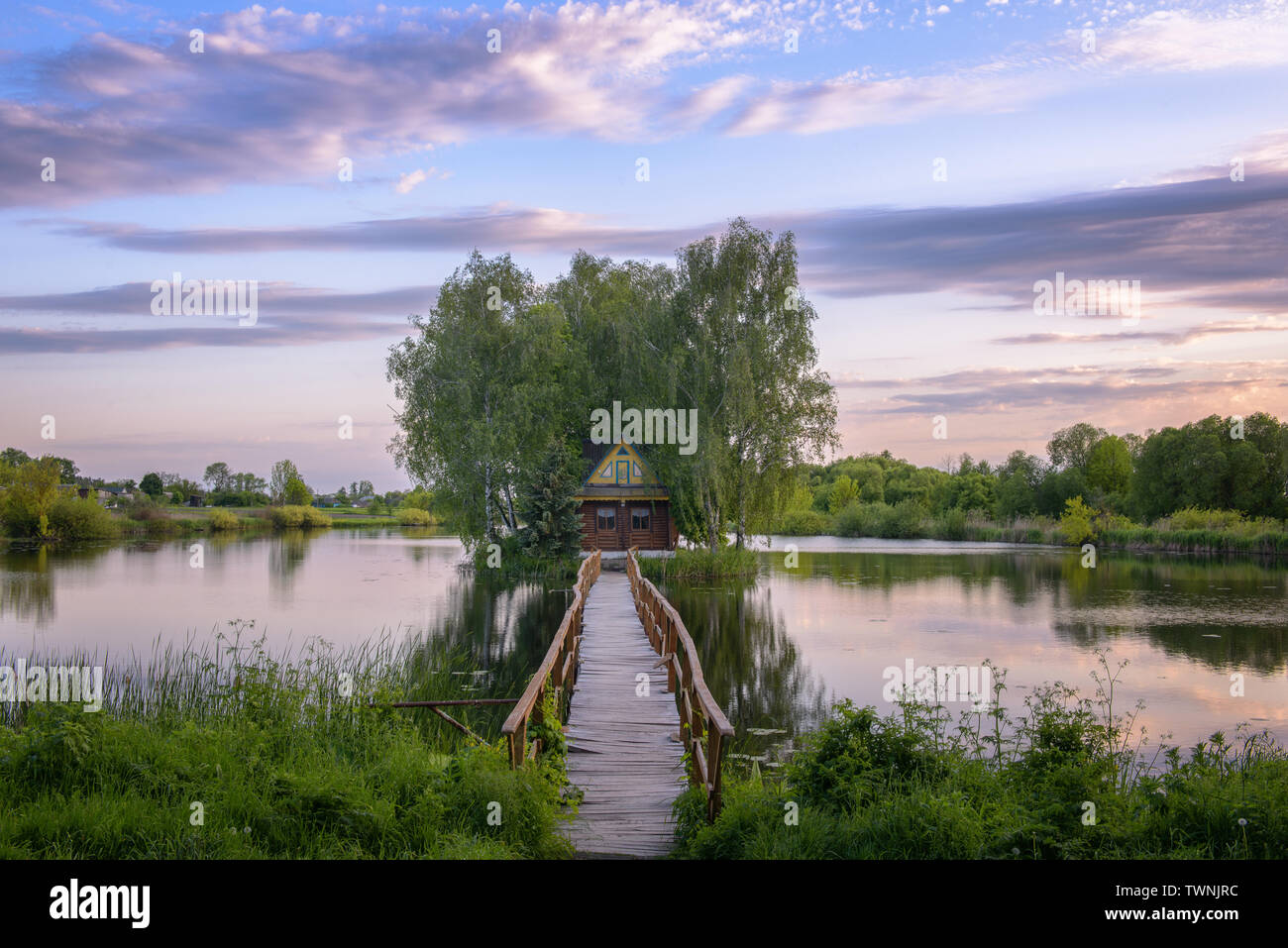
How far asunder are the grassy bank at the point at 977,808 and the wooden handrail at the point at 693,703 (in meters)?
0.30

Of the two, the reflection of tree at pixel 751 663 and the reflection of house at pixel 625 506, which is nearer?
the reflection of tree at pixel 751 663

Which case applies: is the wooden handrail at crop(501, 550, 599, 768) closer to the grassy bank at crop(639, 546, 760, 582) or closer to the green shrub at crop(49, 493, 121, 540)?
the grassy bank at crop(639, 546, 760, 582)

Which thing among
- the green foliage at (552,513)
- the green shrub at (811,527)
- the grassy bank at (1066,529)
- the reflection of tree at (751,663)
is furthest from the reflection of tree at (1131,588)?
the green shrub at (811,527)

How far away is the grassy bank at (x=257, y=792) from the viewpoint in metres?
6.94

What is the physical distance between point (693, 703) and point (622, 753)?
95 centimetres

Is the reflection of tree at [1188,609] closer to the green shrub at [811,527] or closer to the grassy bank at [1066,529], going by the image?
Result: the grassy bank at [1066,529]

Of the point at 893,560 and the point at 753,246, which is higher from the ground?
the point at 753,246

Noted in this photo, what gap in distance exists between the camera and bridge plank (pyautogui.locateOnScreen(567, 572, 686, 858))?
777 centimetres

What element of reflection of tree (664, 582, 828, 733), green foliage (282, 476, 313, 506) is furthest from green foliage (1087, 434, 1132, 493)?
green foliage (282, 476, 313, 506)
